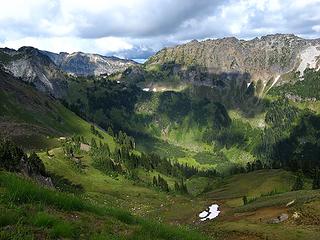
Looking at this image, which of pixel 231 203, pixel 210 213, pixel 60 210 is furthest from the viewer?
pixel 231 203

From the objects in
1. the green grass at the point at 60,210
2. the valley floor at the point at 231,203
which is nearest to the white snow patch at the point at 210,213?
the valley floor at the point at 231,203

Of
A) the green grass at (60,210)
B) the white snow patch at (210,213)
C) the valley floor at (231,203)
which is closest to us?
the green grass at (60,210)

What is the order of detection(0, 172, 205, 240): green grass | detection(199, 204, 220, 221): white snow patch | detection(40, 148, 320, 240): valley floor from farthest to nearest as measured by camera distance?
1. detection(199, 204, 220, 221): white snow patch
2. detection(40, 148, 320, 240): valley floor
3. detection(0, 172, 205, 240): green grass

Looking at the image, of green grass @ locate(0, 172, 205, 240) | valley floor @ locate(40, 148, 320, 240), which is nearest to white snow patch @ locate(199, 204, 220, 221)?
valley floor @ locate(40, 148, 320, 240)


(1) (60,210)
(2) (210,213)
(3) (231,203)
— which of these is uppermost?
(1) (60,210)

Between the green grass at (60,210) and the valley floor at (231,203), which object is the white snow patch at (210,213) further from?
the green grass at (60,210)

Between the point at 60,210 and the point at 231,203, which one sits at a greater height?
the point at 60,210

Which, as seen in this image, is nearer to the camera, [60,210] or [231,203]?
[60,210]

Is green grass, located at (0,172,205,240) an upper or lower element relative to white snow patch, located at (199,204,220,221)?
upper

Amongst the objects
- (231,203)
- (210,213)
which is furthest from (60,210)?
(231,203)

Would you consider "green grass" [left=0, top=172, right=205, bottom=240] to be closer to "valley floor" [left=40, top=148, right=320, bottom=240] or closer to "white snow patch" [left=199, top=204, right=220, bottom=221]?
"valley floor" [left=40, top=148, right=320, bottom=240]

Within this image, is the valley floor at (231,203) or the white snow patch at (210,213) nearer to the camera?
the valley floor at (231,203)

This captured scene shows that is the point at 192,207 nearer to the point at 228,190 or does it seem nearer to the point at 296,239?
the point at 228,190

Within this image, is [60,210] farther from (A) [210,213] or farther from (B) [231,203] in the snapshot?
(B) [231,203]
